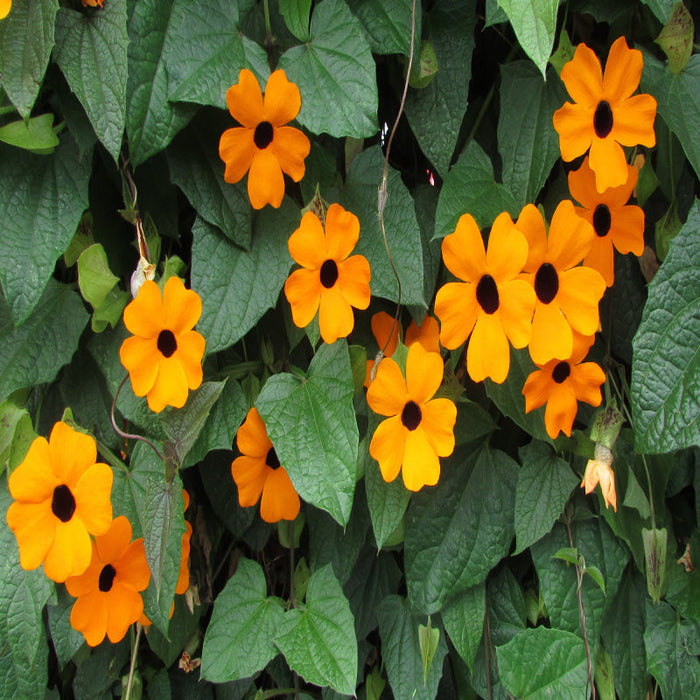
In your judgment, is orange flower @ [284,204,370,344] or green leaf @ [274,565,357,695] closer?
orange flower @ [284,204,370,344]

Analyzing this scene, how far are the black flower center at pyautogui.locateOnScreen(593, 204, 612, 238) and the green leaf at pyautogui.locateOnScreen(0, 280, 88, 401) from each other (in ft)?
1.99

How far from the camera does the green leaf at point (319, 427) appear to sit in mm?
715

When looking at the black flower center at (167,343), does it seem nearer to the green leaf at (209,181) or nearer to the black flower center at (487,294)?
the green leaf at (209,181)

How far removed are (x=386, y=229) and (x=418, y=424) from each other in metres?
0.23

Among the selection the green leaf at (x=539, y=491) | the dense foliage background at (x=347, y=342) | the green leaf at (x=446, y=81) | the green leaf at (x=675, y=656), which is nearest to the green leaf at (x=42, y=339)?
the dense foliage background at (x=347, y=342)

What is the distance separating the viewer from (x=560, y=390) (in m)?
0.72

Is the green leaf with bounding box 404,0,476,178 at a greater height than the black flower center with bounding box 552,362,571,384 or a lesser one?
greater

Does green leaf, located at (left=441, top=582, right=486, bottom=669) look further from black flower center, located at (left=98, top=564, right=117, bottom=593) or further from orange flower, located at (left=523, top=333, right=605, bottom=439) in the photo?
black flower center, located at (left=98, top=564, right=117, bottom=593)

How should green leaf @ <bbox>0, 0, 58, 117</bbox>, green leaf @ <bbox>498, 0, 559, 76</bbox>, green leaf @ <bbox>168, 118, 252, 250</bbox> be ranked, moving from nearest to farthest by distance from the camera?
green leaf @ <bbox>498, 0, 559, 76</bbox> → green leaf @ <bbox>0, 0, 58, 117</bbox> → green leaf @ <bbox>168, 118, 252, 250</bbox>

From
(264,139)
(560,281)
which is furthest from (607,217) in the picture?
(264,139)

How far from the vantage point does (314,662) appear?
0.83 m

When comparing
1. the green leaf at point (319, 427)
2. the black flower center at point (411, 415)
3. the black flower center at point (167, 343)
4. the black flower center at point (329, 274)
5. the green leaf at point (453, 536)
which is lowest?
the green leaf at point (453, 536)

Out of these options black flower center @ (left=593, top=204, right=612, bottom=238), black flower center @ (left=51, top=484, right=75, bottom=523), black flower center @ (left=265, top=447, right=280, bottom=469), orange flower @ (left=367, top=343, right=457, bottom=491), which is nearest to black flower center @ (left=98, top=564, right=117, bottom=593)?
black flower center @ (left=51, top=484, right=75, bottom=523)

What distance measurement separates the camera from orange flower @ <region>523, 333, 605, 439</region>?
71 cm
